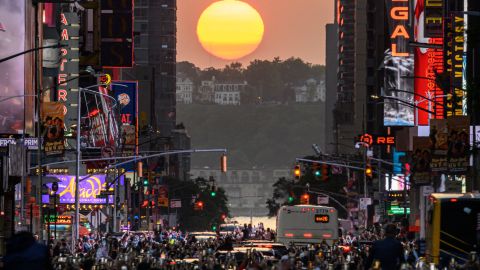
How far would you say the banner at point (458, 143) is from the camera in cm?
6122

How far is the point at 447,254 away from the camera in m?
39.8

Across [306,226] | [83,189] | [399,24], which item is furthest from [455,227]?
[399,24]

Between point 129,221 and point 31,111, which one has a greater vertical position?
point 31,111

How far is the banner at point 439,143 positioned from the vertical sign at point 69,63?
4235cm

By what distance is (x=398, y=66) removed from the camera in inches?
5320

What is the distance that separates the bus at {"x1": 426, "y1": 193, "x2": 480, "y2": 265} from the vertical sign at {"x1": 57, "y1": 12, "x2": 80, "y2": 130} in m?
66.0

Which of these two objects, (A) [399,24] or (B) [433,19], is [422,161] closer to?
(B) [433,19]

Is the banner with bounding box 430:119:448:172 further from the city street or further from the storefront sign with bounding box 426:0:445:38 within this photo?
Answer: the storefront sign with bounding box 426:0:445:38

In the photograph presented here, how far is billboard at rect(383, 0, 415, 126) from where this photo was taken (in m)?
127

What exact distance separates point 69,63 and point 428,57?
27.1 meters

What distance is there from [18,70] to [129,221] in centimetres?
5200

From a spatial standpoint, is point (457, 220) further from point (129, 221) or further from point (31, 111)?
point (129, 221)

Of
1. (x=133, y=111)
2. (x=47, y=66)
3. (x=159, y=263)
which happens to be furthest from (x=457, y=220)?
(x=133, y=111)

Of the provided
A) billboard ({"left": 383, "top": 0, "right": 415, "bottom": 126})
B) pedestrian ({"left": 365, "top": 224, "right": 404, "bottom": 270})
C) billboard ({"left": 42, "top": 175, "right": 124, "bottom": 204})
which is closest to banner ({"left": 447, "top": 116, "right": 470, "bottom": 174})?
pedestrian ({"left": 365, "top": 224, "right": 404, "bottom": 270})
